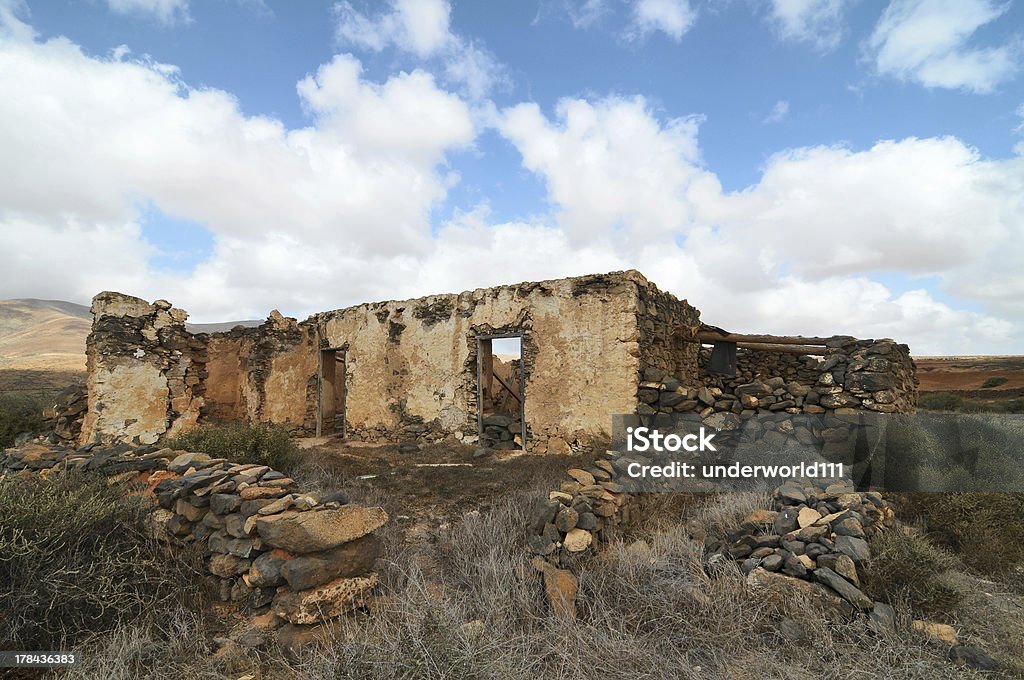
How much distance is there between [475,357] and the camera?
915cm

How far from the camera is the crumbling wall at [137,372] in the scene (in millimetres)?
8969

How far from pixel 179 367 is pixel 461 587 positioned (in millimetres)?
9380

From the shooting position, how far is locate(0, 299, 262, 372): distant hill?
1160 inches

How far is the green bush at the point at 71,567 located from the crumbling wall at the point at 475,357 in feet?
19.1

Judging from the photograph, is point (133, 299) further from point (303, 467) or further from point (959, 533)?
point (959, 533)

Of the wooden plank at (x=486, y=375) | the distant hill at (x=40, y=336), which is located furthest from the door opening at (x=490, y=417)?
the distant hill at (x=40, y=336)

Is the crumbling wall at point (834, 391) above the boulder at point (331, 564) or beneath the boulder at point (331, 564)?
above

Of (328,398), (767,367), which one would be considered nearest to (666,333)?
(767,367)

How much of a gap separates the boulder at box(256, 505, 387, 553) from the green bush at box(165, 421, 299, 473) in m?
2.88

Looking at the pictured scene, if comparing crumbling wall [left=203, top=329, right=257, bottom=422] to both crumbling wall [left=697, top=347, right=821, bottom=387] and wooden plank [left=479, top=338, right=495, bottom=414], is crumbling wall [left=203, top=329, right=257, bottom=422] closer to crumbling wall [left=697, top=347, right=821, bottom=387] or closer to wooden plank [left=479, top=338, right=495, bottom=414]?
wooden plank [left=479, top=338, right=495, bottom=414]

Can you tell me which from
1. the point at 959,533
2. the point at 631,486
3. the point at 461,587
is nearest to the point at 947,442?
the point at 959,533

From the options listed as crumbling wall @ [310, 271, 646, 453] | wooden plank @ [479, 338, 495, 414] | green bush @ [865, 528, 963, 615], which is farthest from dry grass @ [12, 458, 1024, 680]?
wooden plank @ [479, 338, 495, 414]

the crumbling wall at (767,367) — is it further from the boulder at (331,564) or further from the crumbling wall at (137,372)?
the crumbling wall at (137,372)

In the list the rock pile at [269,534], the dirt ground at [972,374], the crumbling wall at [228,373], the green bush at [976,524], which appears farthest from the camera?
the dirt ground at [972,374]
